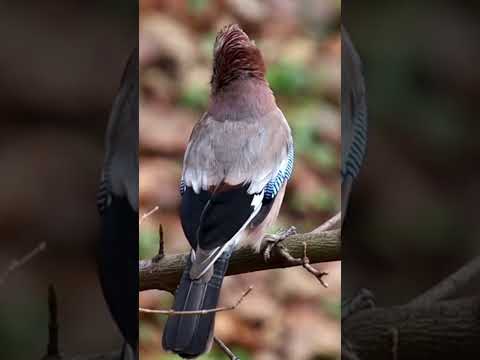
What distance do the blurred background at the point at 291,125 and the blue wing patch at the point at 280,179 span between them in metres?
0.03

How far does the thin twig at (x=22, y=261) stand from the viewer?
83.0 inches

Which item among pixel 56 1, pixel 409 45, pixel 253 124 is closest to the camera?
pixel 56 1

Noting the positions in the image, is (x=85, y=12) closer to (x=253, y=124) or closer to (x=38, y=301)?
(x=253, y=124)

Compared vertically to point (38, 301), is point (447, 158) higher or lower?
higher

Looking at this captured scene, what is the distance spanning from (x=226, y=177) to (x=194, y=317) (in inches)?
13.2

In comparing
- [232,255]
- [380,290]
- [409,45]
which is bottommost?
[380,290]

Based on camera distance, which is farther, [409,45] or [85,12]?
[409,45]

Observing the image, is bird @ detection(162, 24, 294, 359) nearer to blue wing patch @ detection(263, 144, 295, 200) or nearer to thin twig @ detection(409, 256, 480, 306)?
blue wing patch @ detection(263, 144, 295, 200)

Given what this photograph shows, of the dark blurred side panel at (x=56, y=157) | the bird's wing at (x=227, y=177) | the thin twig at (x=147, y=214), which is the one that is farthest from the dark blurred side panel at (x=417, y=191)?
the dark blurred side panel at (x=56, y=157)

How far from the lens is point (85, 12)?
2150mm

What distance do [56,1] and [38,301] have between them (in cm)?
69

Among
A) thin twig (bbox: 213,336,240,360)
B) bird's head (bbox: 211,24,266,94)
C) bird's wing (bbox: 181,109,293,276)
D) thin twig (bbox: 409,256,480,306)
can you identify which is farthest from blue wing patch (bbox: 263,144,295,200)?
thin twig (bbox: 409,256,480,306)

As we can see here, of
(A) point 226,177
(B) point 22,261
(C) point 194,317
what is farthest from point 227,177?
(B) point 22,261

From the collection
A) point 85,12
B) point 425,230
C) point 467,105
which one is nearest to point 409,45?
point 467,105
